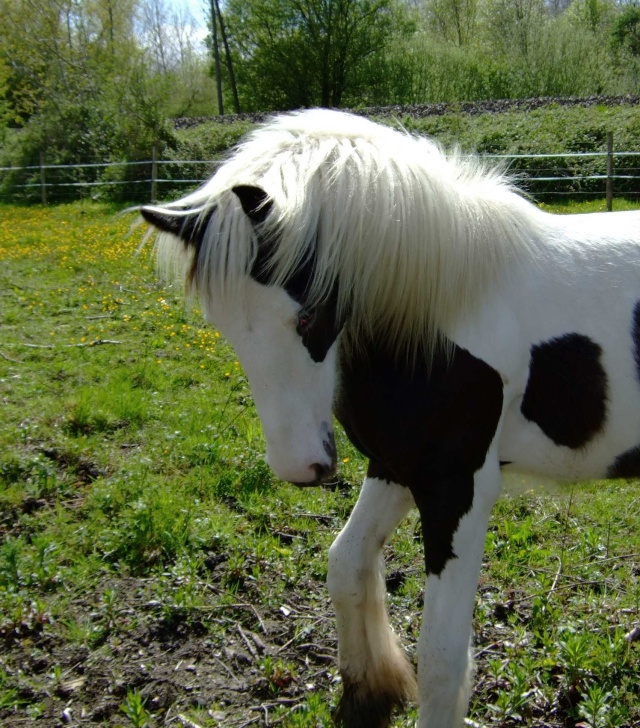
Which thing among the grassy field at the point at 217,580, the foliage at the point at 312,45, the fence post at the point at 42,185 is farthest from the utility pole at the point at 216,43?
the grassy field at the point at 217,580

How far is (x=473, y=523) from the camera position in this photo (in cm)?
193

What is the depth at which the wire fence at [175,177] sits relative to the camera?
1188 cm

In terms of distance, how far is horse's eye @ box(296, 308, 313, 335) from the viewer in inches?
68.2

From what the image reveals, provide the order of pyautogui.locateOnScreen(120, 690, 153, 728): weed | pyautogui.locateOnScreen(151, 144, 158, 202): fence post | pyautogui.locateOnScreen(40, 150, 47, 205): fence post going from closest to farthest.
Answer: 1. pyautogui.locateOnScreen(120, 690, 153, 728): weed
2. pyautogui.locateOnScreen(151, 144, 158, 202): fence post
3. pyautogui.locateOnScreen(40, 150, 47, 205): fence post

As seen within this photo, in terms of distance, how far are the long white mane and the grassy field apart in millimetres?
1403

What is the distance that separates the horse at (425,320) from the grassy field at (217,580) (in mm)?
689

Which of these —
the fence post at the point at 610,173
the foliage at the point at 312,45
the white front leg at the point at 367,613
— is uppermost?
the foliage at the point at 312,45

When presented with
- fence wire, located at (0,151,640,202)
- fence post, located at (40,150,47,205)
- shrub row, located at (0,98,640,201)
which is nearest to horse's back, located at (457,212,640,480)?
fence wire, located at (0,151,640,202)

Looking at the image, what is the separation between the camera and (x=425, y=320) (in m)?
1.89

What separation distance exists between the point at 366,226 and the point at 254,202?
0.28 meters

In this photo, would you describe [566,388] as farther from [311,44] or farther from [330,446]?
[311,44]

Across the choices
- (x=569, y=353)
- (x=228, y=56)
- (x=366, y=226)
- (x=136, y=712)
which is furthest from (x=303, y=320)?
(x=228, y=56)

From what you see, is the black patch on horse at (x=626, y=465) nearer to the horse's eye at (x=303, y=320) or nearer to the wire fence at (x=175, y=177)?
the horse's eye at (x=303, y=320)

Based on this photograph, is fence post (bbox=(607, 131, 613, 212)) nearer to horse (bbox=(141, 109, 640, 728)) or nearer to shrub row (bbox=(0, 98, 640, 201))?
shrub row (bbox=(0, 98, 640, 201))
